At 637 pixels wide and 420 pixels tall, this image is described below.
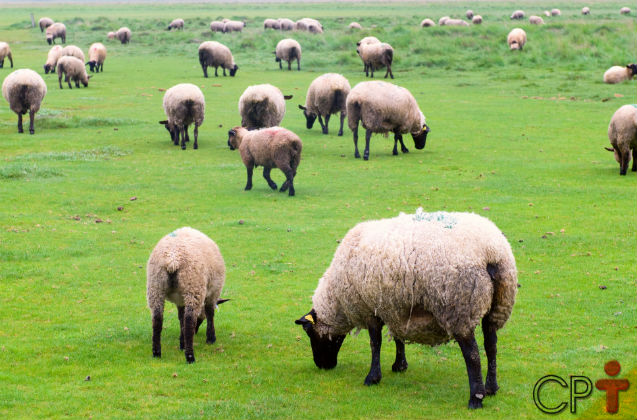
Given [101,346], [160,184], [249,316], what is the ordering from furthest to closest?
[160,184] → [249,316] → [101,346]

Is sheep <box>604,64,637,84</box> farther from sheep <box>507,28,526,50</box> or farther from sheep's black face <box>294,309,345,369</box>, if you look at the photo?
sheep's black face <box>294,309,345,369</box>

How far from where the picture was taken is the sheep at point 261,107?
22750 mm

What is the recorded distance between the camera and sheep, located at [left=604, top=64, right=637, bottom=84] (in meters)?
34.8

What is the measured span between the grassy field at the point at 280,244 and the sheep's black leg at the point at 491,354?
0.12 m

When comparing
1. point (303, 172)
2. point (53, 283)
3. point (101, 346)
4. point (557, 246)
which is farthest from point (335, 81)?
point (101, 346)

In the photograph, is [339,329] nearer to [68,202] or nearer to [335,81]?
[68,202]

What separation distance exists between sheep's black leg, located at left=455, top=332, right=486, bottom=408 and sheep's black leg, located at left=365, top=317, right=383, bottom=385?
95 centimetres

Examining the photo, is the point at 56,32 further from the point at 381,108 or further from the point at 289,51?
the point at 381,108

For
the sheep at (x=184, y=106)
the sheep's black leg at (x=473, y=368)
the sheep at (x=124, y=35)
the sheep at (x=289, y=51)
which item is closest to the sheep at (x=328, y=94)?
the sheep at (x=184, y=106)

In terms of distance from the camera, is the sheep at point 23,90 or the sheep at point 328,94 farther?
the sheep at point 328,94

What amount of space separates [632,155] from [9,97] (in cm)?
1781

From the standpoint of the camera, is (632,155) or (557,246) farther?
(632,155)

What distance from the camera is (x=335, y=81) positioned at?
24875mm

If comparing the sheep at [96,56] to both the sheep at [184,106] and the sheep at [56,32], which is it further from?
the sheep at [184,106]
